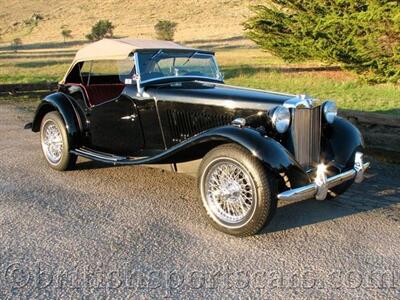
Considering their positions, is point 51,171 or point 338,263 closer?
point 338,263

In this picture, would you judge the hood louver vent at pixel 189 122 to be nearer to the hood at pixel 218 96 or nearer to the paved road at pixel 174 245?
the hood at pixel 218 96

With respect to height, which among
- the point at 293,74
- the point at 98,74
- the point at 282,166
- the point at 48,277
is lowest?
the point at 293,74

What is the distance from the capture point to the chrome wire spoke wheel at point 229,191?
13.7 feet

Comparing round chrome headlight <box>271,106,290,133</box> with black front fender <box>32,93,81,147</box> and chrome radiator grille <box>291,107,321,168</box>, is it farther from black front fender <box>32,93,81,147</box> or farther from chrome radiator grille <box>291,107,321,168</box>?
black front fender <box>32,93,81,147</box>

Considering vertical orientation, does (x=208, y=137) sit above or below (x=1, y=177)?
above

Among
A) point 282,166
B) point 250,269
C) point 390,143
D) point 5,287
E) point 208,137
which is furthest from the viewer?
point 390,143

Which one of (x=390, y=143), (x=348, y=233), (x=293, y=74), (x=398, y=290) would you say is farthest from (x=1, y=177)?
(x=293, y=74)

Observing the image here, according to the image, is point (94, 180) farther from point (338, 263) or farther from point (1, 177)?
point (338, 263)

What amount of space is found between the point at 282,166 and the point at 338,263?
943mm

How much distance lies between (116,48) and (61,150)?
5.19 ft

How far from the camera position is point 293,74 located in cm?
2152

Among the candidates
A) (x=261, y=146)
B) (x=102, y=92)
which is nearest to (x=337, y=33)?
(x=102, y=92)

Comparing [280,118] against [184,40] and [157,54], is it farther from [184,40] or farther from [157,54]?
[184,40]

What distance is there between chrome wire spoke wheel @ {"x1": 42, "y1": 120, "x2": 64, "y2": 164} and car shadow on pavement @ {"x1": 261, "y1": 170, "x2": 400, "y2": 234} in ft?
10.5
